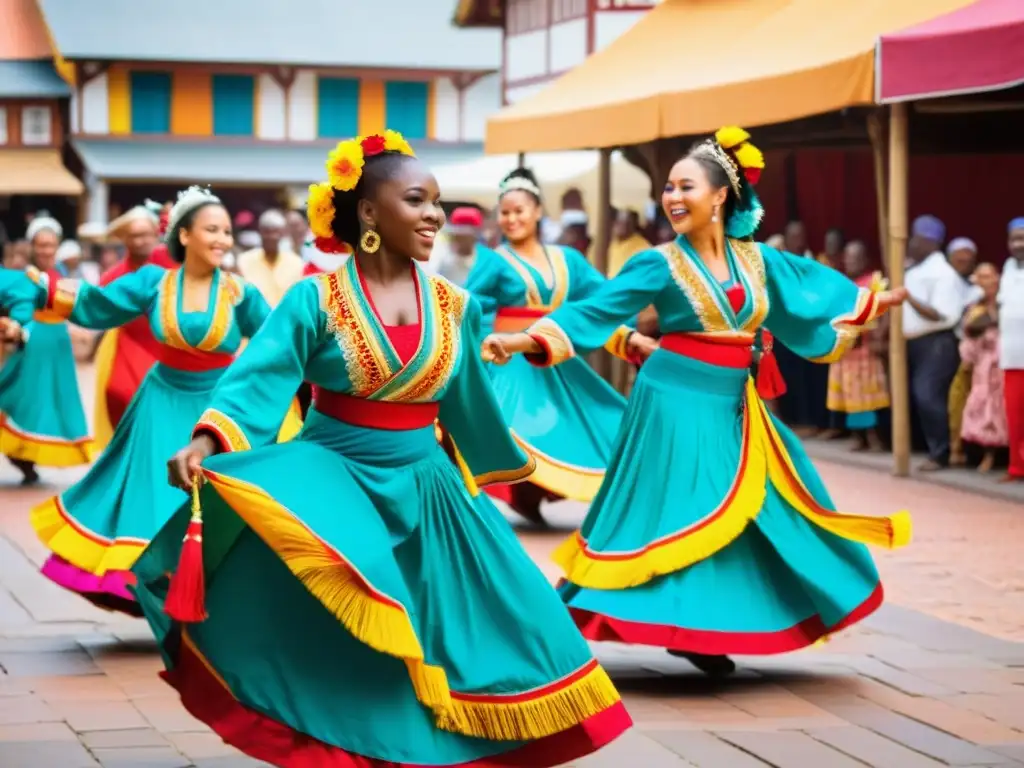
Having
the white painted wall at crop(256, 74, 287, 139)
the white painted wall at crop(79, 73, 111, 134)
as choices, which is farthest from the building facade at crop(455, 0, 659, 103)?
the white painted wall at crop(79, 73, 111, 134)

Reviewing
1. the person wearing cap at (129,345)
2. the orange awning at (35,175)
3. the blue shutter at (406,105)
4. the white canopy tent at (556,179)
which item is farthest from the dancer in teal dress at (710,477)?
the blue shutter at (406,105)

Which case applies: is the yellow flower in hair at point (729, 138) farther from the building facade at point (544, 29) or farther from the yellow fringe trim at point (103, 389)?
the building facade at point (544, 29)

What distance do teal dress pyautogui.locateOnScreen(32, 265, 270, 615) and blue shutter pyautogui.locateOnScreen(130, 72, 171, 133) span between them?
33.9 meters

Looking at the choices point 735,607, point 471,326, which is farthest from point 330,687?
point 735,607

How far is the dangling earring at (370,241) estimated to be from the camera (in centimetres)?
492

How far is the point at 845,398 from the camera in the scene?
14070 mm

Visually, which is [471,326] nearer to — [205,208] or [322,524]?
[322,524]

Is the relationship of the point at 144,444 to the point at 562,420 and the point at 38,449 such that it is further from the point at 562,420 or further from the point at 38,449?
the point at 38,449

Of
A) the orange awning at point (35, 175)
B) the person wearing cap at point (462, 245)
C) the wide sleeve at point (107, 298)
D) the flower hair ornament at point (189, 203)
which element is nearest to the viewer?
the flower hair ornament at point (189, 203)

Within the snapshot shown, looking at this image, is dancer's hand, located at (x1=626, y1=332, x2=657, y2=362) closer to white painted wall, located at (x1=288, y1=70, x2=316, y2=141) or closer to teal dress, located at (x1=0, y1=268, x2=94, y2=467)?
teal dress, located at (x1=0, y1=268, x2=94, y2=467)

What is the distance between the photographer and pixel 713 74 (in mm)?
14758

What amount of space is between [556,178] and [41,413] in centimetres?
1179

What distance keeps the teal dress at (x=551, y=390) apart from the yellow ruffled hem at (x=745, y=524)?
3.27 meters

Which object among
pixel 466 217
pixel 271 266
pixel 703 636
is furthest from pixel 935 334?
pixel 703 636
